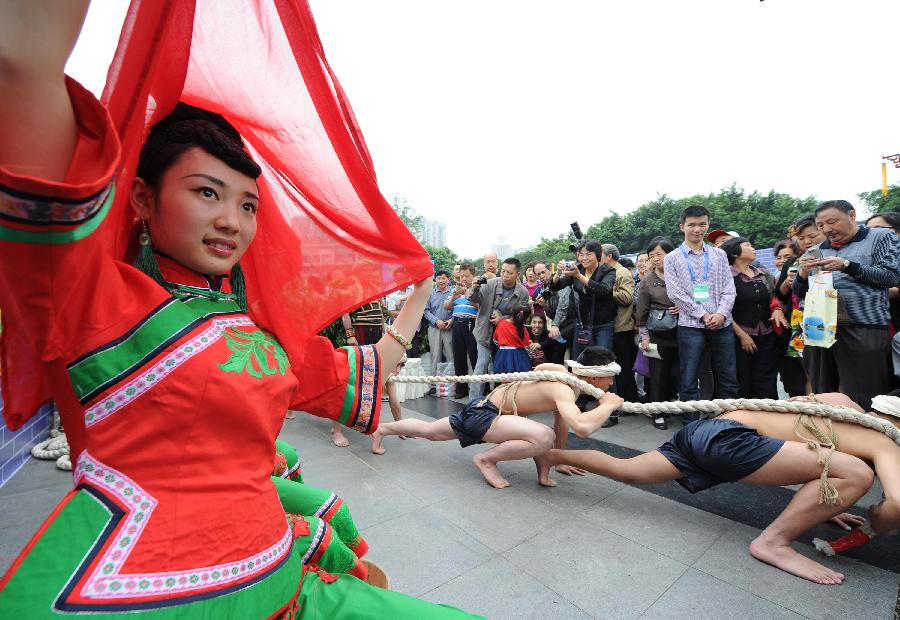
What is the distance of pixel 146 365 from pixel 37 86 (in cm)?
43

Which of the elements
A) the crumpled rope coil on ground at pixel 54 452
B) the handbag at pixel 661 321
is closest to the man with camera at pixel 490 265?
the handbag at pixel 661 321

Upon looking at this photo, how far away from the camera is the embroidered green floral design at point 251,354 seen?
862mm

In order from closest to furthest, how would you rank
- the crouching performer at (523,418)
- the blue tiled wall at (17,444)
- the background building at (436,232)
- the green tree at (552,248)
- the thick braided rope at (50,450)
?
the crouching performer at (523,418) < the blue tiled wall at (17,444) < the thick braided rope at (50,450) < the green tree at (552,248) < the background building at (436,232)

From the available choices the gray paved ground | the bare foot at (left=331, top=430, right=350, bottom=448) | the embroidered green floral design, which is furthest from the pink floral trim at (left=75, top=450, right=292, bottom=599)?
the bare foot at (left=331, top=430, right=350, bottom=448)

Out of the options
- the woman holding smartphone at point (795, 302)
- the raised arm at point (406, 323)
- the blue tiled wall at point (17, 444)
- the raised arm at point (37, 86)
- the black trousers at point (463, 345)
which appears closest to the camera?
the raised arm at point (37, 86)

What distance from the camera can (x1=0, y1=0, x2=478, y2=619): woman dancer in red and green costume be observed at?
55 cm

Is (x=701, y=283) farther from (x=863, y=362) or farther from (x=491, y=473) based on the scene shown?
(x=491, y=473)

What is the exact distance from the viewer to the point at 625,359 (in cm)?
475

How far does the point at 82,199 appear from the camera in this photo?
0.55 meters

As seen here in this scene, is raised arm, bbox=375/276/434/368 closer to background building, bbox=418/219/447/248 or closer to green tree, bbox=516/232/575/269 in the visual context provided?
green tree, bbox=516/232/575/269

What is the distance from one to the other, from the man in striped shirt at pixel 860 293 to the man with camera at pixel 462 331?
3.61 meters

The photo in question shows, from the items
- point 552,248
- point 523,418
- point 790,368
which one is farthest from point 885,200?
point 523,418

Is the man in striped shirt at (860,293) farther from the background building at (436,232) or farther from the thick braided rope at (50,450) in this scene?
the background building at (436,232)

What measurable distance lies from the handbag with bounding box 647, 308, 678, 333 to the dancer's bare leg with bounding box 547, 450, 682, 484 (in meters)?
1.87
